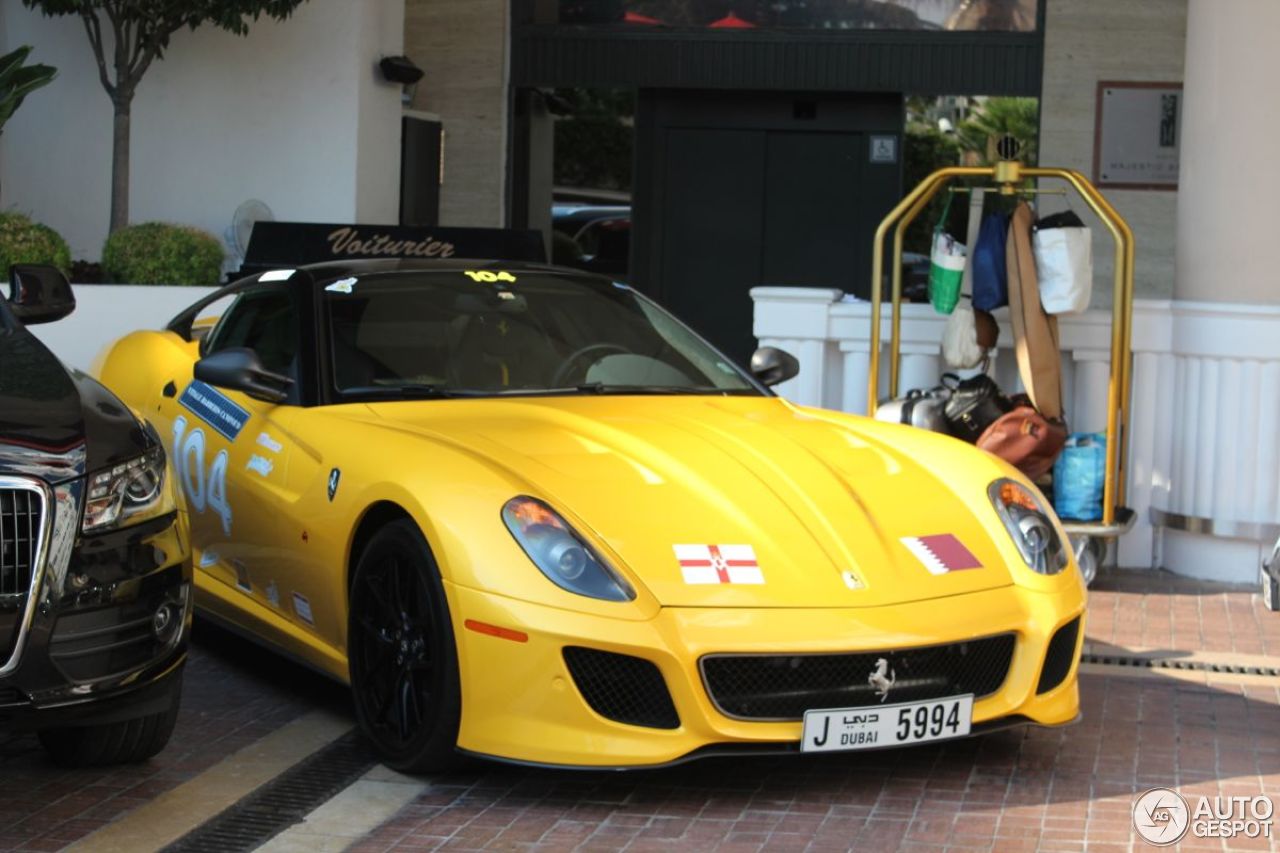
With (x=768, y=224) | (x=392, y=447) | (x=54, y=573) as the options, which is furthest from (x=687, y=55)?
(x=54, y=573)

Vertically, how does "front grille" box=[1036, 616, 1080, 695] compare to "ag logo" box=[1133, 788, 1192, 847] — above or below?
above

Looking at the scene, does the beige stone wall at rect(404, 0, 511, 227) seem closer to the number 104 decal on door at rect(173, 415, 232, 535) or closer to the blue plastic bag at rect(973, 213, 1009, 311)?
the blue plastic bag at rect(973, 213, 1009, 311)

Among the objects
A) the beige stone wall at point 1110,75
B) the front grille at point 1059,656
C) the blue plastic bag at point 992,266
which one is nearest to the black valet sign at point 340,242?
the blue plastic bag at point 992,266

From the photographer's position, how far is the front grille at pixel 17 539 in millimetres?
4516

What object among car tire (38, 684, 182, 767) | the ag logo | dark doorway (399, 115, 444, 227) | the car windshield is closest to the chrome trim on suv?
car tire (38, 684, 182, 767)

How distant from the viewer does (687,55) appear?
15484 mm

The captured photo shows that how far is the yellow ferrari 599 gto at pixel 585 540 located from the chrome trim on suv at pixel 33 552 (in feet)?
3.20

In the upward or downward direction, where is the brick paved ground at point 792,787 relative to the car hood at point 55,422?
downward

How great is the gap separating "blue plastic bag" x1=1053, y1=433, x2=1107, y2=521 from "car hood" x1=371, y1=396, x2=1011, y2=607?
7.95ft

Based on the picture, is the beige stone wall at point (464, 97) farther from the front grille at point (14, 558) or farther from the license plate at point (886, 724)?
the front grille at point (14, 558)

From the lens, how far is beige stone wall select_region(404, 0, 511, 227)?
15.9 metres

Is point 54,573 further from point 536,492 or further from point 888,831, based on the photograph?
point 888,831

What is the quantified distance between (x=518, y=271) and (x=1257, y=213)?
12.1 feet

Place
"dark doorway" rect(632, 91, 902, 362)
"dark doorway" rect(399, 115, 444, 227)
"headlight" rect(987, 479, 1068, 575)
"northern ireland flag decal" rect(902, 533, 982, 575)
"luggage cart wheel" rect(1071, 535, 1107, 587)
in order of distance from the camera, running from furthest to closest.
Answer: "dark doorway" rect(632, 91, 902, 362) → "dark doorway" rect(399, 115, 444, 227) → "luggage cart wheel" rect(1071, 535, 1107, 587) → "headlight" rect(987, 479, 1068, 575) → "northern ireland flag decal" rect(902, 533, 982, 575)
